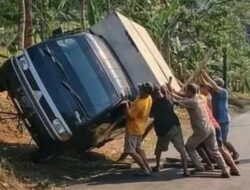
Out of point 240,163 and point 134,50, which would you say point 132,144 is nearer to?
point 134,50

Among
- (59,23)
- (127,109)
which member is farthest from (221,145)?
(59,23)

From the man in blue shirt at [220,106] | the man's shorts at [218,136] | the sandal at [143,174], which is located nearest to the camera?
the sandal at [143,174]

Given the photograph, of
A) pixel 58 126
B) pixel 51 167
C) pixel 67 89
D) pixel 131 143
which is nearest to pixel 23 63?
pixel 67 89

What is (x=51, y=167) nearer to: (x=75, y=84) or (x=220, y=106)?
(x=75, y=84)

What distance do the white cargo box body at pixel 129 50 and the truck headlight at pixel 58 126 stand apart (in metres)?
1.60

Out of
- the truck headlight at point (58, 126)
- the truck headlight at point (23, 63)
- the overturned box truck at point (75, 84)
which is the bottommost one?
the truck headlight at point (58, 126)

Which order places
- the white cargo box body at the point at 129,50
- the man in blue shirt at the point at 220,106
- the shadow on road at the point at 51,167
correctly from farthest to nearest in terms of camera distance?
1. the man in blue shirt at the point at 220,106
2. the white cargo box body at the point at 129,50
3. the shadow on road at the point at 51,167

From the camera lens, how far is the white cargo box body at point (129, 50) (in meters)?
11.4

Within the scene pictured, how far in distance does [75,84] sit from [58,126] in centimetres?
72

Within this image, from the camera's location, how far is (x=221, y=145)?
37.9 ft

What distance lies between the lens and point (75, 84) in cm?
1060

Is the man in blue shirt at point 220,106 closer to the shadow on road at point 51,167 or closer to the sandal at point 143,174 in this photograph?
the sandal at point 143,174

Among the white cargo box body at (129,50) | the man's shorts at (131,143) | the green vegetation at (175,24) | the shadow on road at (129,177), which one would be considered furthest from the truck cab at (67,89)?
the green vegetation at (175,24)

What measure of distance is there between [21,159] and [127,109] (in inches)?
84.8
